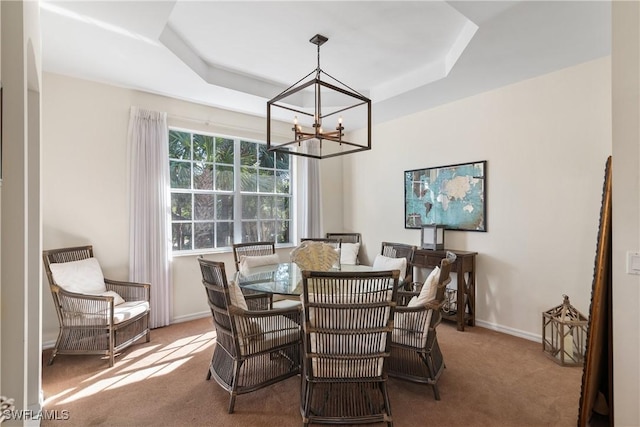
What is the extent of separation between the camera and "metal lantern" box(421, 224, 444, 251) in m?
4.10

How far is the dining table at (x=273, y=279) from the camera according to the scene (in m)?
2.58

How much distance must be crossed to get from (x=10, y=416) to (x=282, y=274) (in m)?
2.06

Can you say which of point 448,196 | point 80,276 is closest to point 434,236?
point 448,196

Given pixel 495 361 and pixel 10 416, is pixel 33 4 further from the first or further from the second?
pixel 495 361

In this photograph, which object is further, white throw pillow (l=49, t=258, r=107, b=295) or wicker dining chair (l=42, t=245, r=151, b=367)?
white throw pillow (l=49, t=258, r=107, b=295)

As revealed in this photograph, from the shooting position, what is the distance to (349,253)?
5074mm

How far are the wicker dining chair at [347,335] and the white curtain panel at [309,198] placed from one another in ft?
10.7

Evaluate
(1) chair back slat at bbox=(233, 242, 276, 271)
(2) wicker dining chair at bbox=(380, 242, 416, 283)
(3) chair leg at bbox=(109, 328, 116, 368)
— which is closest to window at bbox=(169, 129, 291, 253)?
(1) chair back slat at bbox=(233, 242, 276, 271)

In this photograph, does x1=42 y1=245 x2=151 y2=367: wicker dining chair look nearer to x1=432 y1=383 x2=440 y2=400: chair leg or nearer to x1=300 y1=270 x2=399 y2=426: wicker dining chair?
x1=300 y1=270 x2=399 y2=426: wicker dining chair

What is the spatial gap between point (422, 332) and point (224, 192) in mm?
3241

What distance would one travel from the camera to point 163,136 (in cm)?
396

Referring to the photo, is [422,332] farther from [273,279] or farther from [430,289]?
[273,279]

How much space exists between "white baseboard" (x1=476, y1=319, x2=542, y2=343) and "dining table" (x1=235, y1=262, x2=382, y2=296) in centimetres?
171

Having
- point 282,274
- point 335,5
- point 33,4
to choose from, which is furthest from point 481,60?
point 33,4
